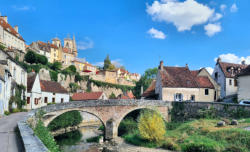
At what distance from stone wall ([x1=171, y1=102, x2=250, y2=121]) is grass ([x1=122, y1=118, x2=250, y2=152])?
2027mm

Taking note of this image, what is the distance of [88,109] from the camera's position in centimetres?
2252

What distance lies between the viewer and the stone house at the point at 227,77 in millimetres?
29203

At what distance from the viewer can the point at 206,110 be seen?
23297 mm

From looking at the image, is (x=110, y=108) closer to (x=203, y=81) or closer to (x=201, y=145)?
(x=201, y=145)

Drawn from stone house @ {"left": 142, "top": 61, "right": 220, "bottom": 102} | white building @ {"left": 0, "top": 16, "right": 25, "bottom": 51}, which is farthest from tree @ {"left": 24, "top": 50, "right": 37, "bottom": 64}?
stone house @ {"left": 142, "top": 61, "right": 220, "bottom": 102}

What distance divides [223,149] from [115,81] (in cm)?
5072

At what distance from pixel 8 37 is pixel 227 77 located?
4576 centimetres

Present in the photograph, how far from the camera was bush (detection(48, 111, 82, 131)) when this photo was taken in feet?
82.6

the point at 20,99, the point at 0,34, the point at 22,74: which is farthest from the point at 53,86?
the point at 0,34

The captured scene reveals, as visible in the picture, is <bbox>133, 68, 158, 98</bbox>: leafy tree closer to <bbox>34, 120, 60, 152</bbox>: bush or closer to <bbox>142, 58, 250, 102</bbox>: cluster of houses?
<bbox>142, 58, 250, 102</bbox>: cluster of houses

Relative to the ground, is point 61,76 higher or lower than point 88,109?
higher

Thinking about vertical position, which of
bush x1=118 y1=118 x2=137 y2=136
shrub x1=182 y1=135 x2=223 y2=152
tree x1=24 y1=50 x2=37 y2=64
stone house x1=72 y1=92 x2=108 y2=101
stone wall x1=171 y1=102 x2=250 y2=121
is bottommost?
bush x1=118 y1=118 x2=137 y2=136

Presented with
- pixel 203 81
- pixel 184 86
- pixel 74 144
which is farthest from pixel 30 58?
pixel 203 81

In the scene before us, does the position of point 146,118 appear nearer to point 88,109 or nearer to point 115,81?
point 88,109
